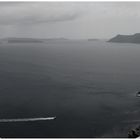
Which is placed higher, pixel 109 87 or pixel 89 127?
pixel 89 127

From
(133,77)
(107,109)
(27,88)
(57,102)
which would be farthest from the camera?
(133,77)

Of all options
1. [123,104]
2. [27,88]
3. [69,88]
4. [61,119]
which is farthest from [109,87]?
[61,119]

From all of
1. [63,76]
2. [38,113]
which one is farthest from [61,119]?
[63,76]

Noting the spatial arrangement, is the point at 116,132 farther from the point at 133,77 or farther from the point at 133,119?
the point at 133,77

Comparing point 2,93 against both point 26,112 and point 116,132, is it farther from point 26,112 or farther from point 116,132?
point 116,132

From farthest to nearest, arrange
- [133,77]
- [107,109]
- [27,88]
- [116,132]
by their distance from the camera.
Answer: [133,77] < [27,88] < [107,109] < [116,132]

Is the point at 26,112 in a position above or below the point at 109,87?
above

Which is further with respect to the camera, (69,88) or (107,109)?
(69,88)

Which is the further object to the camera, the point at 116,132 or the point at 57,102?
the point at 57,102

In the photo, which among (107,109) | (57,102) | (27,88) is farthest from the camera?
(27,88)
